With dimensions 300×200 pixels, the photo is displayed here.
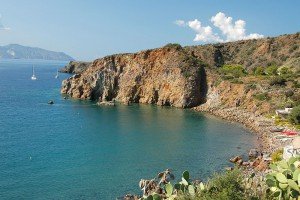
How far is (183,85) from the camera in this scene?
99.1 meters

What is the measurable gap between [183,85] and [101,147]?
1752 inches

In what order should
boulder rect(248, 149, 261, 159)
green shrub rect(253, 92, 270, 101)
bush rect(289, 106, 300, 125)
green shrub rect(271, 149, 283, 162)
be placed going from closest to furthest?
green shrub rect(271, 149, 283, 162)
boulder rect(248, 149, 261, 159)
bush rect(289, 106, 300, 125)
green shrub rect(253, 92, 270, 101)

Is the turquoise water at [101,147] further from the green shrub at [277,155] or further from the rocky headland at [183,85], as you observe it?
the rocky headland at [183,85]

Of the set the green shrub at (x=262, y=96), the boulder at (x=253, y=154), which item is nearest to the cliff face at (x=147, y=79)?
the green shrub at (x=262, y=96)

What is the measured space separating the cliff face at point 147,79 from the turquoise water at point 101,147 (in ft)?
25.1

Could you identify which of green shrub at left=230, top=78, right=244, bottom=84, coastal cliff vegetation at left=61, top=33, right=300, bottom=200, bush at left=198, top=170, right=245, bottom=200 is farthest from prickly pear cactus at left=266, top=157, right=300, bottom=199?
green shrub at left=230, top=78, right=244, bottom=84

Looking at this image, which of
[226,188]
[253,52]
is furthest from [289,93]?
[253,52]

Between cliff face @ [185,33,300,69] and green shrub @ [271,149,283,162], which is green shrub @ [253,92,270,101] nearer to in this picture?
green shrub @ [271,149,283,162]

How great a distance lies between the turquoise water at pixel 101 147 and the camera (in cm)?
4225

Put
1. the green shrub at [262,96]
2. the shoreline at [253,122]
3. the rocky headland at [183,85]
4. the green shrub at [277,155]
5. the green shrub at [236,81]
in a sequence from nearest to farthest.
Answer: the green shrub at [277,155] < the shoreline at [253,122] < the green shrub at [262,96] < the rocky headland at [183,85] < the green shrub at [236,81]

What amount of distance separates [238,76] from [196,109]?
644 inches

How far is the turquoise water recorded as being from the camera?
139 ft

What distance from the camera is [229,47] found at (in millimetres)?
158000

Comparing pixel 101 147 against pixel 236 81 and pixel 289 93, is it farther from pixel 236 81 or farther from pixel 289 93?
pixel 236 81
